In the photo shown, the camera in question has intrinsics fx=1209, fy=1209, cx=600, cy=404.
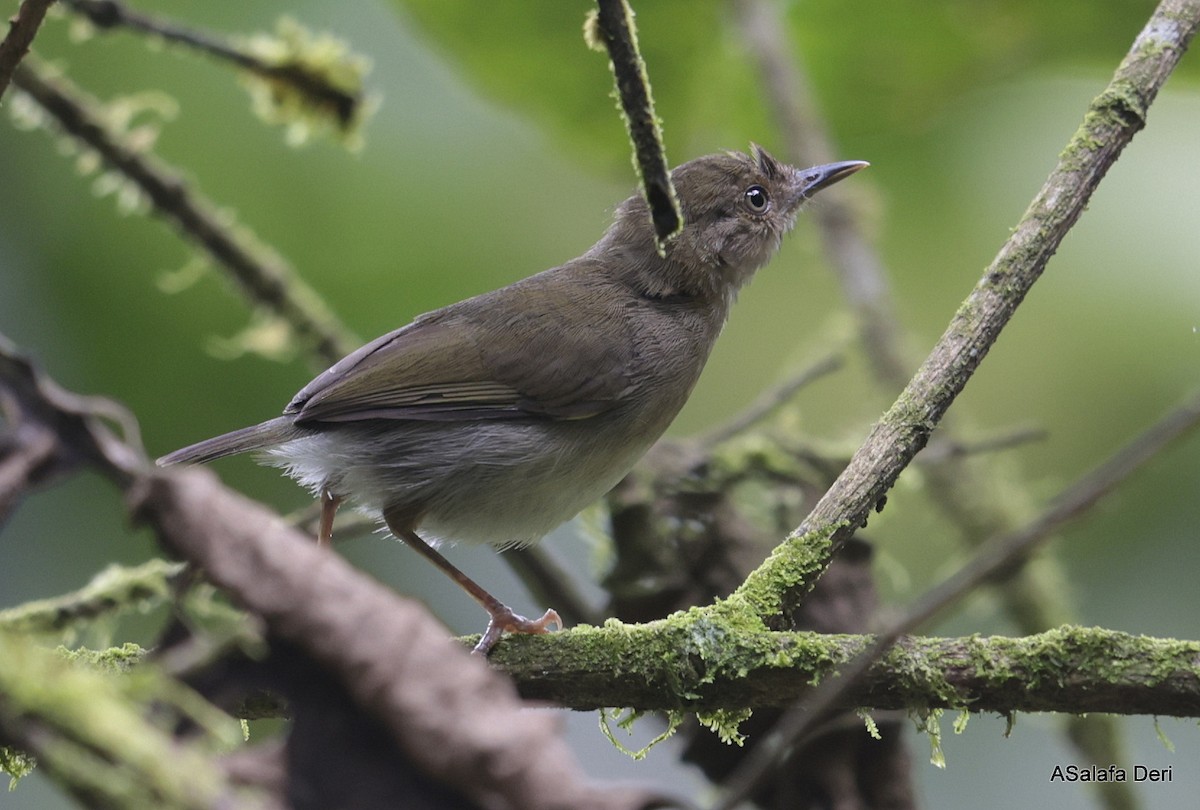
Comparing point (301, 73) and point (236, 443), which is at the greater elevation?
point (301, 73)

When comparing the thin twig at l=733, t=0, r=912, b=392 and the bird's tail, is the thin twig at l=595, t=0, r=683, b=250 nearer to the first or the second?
the bird's tail

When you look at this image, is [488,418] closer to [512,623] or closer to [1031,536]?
[512,623]

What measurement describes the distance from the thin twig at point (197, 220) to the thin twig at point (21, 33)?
1518 mm

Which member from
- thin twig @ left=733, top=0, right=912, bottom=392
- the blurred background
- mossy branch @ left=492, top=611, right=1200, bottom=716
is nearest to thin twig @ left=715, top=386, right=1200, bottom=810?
mossy branch @ left=492, top=611, right=1200, bottom=716

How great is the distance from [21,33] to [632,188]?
3.96m

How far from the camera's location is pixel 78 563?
17.9 ft

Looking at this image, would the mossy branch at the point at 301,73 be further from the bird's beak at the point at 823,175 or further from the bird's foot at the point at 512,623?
the bird's foot at the point at 512,623

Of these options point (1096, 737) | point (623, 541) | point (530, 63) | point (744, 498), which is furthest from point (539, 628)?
point (530, 63)

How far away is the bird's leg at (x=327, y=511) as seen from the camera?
13.3 feet

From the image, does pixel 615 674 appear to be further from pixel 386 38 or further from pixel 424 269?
pixel 386 38

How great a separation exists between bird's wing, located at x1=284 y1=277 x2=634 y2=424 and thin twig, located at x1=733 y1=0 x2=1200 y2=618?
4.79 ft

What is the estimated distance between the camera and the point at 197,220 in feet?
14.5

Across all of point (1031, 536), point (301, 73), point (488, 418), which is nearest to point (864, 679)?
point (1031, 536)

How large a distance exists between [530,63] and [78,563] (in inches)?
125
